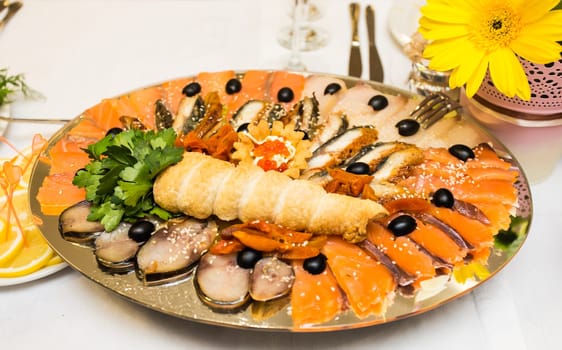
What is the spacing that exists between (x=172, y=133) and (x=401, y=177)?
2.60ft

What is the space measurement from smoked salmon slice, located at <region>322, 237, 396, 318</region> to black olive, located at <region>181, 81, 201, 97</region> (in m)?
0.97

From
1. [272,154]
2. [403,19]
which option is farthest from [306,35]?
[272,154]

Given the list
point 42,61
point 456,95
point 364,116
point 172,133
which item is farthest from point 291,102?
point 42,61

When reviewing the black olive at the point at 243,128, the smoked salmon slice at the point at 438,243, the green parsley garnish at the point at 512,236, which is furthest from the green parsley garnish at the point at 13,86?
the green parsley garnish at the point at 512,236

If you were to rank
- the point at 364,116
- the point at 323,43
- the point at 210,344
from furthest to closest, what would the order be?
the point at 323,43 < the point at 364,116 < the point at 210,344

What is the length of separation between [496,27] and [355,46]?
1.15 metres

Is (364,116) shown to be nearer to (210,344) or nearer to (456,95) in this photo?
(456,95)

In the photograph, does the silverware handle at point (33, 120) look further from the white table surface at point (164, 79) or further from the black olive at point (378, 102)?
the black olive at point (378, 102)

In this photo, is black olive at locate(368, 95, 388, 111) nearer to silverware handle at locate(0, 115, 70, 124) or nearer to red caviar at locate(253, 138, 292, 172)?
red caviar at locate(253, 138, 292, 172)

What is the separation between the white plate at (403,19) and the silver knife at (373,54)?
98mm

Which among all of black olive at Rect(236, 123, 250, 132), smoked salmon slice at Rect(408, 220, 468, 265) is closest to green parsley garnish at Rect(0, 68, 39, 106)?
black olive at Rect(236, 123, 250, 132)

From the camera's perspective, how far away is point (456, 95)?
2535 millimetres

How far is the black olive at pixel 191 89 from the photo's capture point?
235 cm

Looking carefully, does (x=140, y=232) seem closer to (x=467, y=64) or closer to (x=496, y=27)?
(x=467, y=64)
